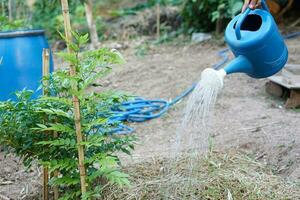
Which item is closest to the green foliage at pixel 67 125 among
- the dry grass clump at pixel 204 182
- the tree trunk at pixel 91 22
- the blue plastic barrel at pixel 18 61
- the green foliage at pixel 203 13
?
the dry grass clump at pixel 204 182

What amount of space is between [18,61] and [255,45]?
1773mm

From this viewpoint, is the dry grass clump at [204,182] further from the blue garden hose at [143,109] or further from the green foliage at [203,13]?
the green foliage at [203,13]

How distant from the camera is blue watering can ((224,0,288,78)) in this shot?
2.09 meters

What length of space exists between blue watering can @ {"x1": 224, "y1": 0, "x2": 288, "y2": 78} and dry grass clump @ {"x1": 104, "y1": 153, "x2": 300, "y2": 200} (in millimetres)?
473

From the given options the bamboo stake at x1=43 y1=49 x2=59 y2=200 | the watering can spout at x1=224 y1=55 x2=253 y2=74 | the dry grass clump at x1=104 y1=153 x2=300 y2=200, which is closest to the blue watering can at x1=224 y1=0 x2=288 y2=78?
the watering can spout at x1=224 y1=55 x2=253 y2=74

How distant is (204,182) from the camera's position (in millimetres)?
2217

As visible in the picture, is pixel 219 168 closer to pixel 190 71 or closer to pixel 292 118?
pixel 292 118

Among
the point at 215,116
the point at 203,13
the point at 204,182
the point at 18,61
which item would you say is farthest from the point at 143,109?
the point at 203,13

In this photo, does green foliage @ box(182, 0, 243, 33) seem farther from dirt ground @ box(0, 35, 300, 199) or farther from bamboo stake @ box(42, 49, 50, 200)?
bamboo stake @ box(42, 49, 50, 200)

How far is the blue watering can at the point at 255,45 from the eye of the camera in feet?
6.85

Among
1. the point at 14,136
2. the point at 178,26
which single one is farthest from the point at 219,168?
the point at 178,26

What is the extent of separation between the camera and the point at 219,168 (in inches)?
93.5

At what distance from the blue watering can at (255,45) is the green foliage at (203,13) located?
3.33 m

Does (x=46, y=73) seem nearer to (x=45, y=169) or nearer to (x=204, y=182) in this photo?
(x=45, y=169)
